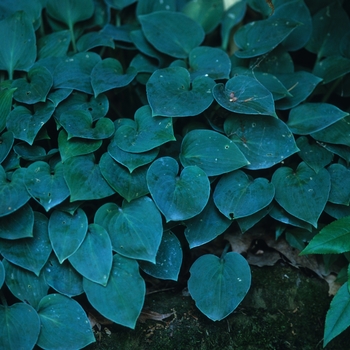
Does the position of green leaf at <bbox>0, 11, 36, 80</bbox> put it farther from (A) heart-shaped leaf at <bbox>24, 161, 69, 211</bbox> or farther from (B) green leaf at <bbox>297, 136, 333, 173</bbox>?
(B) green leaf at <bbox>297, 136, 333, 173</bbox>

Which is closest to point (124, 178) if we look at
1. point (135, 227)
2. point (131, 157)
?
point (131, 157)

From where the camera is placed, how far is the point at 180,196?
7.82 feet

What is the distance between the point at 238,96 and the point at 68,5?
125 centimetres

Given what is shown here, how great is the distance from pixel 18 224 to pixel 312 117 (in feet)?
5.17

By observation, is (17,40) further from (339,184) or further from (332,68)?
(339,184)

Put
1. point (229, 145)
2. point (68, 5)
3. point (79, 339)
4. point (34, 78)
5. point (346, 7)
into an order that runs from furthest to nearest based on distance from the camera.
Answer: point (346, 7) < point (68, 5) < point (34, 78) < point (229, 145) < point (79, 339)

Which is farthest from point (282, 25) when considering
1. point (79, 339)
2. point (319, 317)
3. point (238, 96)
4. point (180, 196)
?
point (79, 339)

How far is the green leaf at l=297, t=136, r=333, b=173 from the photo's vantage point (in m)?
2.63

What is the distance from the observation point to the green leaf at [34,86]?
2648mm

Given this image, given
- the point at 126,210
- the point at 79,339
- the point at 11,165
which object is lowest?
the point at 79,339

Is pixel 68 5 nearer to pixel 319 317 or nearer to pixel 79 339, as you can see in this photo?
pixel 79 339

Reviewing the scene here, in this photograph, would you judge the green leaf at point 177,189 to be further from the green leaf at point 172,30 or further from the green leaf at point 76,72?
the green leaf at point 172,30

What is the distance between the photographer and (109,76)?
2771 mm

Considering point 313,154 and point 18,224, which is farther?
point 313,154
